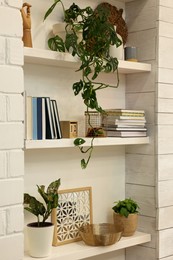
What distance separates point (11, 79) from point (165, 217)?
1.29 meters

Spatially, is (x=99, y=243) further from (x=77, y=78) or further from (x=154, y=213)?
(x=77, y=78)

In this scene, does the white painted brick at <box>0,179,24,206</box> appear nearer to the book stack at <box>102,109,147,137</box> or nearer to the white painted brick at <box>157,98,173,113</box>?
the book stack at <box>102,109,147,137</box>

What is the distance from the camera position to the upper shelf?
200cm

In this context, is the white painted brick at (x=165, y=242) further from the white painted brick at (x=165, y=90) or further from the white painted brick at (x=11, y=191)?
the white painted brick at (x=11, y=191)

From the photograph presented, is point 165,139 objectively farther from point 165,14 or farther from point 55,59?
point 55,59

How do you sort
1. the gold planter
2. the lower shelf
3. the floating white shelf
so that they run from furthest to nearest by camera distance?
1. the gold planter
2. the lower shelf
3. the floating white shelf

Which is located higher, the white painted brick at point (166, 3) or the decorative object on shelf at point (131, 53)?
the white painted brick at point (166, 3)

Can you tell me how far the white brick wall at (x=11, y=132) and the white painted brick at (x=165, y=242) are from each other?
1047 mm

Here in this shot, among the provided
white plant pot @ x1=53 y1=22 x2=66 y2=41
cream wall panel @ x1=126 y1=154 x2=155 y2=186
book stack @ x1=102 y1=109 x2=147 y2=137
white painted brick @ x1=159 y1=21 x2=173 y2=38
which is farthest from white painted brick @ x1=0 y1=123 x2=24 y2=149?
white painted brick @ x1=159 y1=21 x2=173 y2=38

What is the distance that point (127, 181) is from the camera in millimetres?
2668

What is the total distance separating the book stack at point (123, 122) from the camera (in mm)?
2418

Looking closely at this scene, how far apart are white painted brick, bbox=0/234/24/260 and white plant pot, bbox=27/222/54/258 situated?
12.6 inches

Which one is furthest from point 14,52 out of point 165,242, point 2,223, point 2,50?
point 165,242

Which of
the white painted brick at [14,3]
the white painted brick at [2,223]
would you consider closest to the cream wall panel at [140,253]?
the white painted brick at [2,223]
